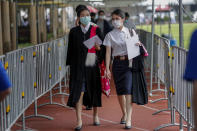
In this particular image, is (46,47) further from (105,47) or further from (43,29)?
(43,29)

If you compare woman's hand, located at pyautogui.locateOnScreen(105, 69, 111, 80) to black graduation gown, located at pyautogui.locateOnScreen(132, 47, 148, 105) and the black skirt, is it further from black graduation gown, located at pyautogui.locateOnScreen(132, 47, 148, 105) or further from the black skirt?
black graduation gown, located at pyautogui.locateOnScreen(132, 47, 148, 105)

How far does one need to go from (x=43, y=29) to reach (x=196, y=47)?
17916 mm

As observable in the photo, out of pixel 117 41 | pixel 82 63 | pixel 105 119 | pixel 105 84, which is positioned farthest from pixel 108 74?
pixel 105 119

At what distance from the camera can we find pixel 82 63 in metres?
7.93

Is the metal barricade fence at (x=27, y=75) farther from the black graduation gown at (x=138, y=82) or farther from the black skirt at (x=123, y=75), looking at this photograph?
the black graduation gown at (x=138, y=82)

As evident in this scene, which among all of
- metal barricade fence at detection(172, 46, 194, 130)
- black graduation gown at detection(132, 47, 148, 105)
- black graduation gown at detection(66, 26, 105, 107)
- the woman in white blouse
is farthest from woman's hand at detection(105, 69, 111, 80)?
metal barricade fence at detection(172, 46, 194, 130)

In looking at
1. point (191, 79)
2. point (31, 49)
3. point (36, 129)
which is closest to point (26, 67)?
point (31, 49)

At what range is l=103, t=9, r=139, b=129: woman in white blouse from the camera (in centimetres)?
789

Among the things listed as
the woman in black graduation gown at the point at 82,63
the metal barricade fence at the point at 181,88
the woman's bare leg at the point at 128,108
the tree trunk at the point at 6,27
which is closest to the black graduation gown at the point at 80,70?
the woman in black graduation gown at the point at 82,63

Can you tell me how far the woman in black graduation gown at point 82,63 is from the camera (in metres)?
7.85

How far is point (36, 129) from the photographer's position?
26.2ft

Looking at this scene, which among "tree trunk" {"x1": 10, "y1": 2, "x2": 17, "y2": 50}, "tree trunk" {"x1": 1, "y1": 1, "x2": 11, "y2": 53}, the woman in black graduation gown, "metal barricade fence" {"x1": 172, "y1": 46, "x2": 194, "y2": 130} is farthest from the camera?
"tree trunk" {"x1": 10, "y1": 2, "x2": 17, "y2": 50}

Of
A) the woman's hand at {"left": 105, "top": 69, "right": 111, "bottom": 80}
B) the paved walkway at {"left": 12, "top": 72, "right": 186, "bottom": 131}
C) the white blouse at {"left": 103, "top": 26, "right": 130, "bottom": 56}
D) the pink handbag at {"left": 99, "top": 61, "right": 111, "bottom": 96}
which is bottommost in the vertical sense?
the paved walkway at {"left": 12, "top": 72, "right": 186, "bottom": 131}

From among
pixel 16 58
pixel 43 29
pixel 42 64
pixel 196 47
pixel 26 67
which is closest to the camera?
pixel 196 47
